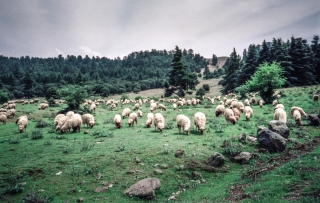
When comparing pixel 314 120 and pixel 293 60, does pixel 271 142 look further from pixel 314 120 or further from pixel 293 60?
pixel 293 60

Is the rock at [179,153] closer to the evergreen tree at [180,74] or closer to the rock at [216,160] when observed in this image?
the rock at [216,160]

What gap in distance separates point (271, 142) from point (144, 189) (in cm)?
809

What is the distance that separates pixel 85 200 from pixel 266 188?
6.48 m

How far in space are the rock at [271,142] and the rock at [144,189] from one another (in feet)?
23.6

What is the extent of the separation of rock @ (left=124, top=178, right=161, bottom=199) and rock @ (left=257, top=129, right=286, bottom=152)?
283 inches

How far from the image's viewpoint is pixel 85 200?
716cm

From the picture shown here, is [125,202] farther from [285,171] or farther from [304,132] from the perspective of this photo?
[304,132]

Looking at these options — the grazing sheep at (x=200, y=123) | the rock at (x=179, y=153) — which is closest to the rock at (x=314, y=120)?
the grazing sheep at (x=200, y=123)

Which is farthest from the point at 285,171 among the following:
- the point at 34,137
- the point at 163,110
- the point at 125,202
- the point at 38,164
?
the point at 163,110

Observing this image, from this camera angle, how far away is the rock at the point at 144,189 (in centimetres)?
740

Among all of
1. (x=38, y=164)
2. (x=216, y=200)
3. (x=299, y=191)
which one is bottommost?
(x=216, y=200)

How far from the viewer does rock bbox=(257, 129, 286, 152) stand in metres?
11.2

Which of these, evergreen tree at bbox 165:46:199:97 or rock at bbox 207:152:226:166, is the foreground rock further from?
evergreen tree at bbox 165:46:199:97

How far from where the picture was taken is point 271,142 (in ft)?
37.1
